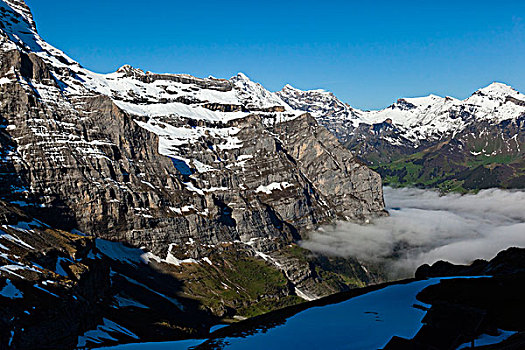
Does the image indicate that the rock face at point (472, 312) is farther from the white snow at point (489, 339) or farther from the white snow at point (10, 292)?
the white snow at point (10, 292)

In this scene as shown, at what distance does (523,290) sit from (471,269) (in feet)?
80.5

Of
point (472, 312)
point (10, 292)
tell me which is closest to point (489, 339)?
point (472, 312)

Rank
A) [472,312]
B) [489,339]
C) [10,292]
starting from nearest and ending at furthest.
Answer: [472,312] → [489,339] → [10,292]

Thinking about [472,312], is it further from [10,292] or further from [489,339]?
[10,292]

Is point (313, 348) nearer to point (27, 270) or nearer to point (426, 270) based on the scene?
point (426, 270)

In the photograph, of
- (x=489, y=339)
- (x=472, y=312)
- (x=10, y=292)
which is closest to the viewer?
(x=472, y=312)

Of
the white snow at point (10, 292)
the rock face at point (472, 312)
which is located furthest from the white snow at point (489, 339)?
the white snow at point (10, 292)

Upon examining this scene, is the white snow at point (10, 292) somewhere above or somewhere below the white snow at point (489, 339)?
below

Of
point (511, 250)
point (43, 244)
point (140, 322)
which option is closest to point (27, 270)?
point (43, 244)

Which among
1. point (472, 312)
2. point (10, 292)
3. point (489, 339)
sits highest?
point (472, 312)

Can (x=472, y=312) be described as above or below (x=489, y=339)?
above

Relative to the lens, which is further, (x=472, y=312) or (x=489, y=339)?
(x=489, y=339)

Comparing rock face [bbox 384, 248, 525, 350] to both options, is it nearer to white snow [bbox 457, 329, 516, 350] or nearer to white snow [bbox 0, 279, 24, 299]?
white snow [bbox 457, 329, 516, 350]

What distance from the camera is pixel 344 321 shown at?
148ft
